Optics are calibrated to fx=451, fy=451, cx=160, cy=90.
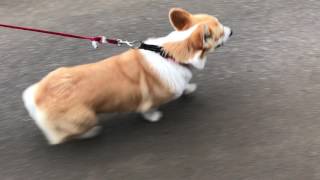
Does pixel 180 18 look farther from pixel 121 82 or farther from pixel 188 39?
pixel 121 82

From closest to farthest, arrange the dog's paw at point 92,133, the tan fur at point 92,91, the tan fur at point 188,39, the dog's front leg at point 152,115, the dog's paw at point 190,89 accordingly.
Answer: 1. the tan fur at point 92,91
2. the tan fur at point 188,39
3. the dog's paw at point 92,133
4. the dog's front leg at point 152,115
5. the dog's paw at point 190,89

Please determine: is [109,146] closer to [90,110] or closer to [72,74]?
[90,110]

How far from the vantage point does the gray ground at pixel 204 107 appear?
2.98 meters

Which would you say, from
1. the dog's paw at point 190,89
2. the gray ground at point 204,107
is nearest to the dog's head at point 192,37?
the dog's paw at point 190,89

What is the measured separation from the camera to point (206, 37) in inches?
114

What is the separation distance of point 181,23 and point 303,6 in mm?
1857

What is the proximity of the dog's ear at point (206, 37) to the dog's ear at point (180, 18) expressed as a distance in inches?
4.7

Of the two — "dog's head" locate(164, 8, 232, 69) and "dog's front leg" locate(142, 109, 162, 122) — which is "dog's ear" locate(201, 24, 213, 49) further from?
"dog's front leg" locate(142, 109, 162, 122)

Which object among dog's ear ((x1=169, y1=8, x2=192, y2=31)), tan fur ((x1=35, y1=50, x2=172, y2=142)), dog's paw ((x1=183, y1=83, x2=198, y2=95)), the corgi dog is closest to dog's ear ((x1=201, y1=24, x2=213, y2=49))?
the corgi dog

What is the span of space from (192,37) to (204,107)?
0.70 meters

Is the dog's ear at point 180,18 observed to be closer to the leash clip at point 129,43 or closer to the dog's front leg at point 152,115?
the leash clip at point 129,43

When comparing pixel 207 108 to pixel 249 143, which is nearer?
pixel 249 143

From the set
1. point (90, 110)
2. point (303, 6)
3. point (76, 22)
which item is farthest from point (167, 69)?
point (303, 6)

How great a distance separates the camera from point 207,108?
11.1ft
